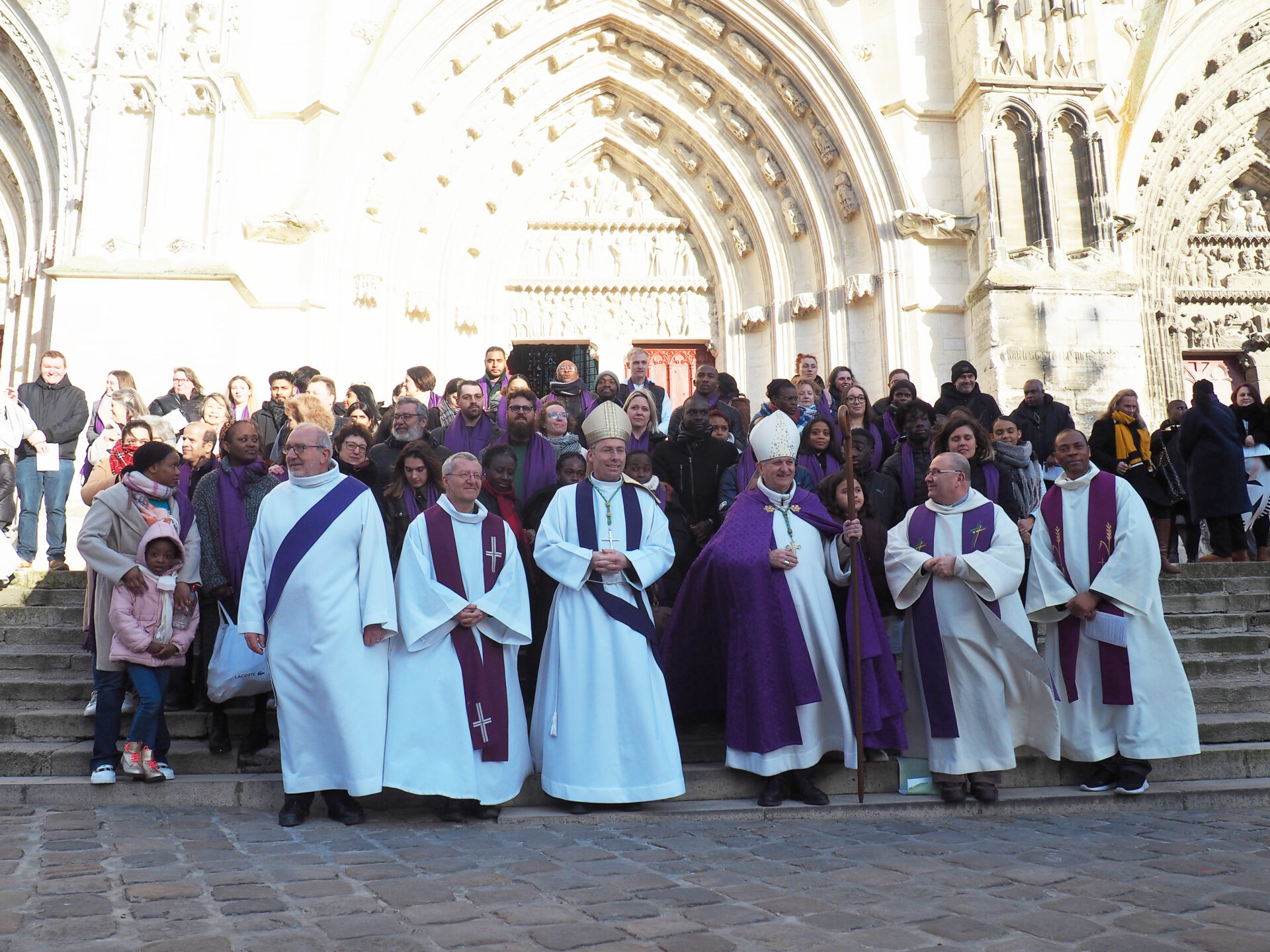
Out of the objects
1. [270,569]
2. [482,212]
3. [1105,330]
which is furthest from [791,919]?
[482,212]

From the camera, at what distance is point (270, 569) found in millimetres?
4332

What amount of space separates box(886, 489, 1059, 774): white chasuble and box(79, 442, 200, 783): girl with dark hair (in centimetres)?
357

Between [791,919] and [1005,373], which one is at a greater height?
[1005,373]

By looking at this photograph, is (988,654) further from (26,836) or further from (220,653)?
(26,836)

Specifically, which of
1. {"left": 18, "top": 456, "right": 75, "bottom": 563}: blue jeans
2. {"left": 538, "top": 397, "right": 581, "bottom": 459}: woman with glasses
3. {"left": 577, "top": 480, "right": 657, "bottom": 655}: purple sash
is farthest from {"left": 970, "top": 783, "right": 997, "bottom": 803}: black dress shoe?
{"left": 18, "top": 456, "right": 75, "bottom": 563}: blue jeans

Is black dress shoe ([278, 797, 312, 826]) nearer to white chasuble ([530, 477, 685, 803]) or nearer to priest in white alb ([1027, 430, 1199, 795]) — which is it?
white chasuble ([530, 477, 685, 803])

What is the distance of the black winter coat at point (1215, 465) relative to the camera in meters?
7.39

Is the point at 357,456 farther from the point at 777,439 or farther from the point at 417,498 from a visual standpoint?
the point at 777,439

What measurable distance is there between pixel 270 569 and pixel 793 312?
8.94m

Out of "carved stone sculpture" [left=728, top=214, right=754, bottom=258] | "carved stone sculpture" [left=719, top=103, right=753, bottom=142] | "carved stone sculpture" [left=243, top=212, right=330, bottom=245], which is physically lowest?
"carved stone sculpture" [left=243, top=212, right=330, bottom=245]

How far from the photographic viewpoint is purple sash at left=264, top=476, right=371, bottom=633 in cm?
431

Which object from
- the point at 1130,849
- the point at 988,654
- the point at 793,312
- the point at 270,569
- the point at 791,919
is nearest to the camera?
the point at 791,919

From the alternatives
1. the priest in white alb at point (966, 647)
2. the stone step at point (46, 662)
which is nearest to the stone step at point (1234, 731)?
the priest in white alb at point (966, 647)

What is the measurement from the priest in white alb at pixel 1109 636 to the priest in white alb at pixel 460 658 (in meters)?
2.74
